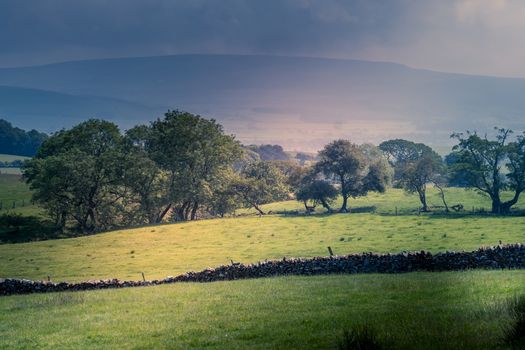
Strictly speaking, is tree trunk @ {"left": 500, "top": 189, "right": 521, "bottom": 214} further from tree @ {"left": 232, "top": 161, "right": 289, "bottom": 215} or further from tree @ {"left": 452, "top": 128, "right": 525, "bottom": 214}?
tree @ {"left": 232, "top": 161, "right": 289, "bottom": 215}

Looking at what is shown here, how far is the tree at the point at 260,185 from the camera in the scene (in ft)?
306

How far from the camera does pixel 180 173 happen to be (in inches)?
3263

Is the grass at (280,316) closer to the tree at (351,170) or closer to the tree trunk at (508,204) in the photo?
the tree trunk at (508,204)

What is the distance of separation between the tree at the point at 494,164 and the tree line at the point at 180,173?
0.52 ft

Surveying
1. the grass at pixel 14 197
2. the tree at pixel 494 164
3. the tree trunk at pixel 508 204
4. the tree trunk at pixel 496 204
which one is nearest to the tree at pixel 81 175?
the grass at pixel 14 197

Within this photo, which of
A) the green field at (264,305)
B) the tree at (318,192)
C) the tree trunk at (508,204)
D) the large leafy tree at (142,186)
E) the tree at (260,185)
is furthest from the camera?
the tree at (260,185)

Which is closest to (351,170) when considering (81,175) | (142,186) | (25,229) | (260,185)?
(260,185)

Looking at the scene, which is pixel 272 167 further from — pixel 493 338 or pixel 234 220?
pixel 493 338

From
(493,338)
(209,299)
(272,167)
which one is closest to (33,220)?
(272,167)

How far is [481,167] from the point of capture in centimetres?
7638

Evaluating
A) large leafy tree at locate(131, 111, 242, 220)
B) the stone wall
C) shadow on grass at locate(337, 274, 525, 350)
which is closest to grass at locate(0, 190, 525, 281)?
the stone wall

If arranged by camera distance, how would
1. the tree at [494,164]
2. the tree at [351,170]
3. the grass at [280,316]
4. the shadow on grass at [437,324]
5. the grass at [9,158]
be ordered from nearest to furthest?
the shadow on grass at [437,324] → the grass at [280,316] → the tree at [494,164] → the tree at [351,170] → the grass at [9,158]

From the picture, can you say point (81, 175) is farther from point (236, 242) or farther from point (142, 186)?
point (236, 242)

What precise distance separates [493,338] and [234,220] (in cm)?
6280
